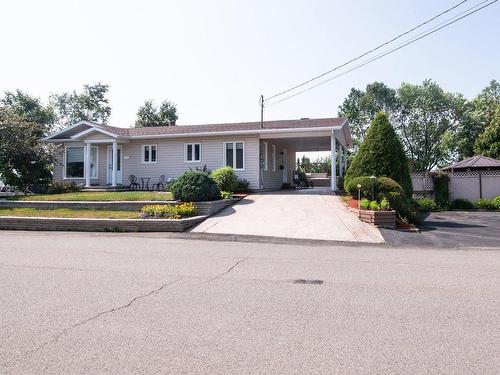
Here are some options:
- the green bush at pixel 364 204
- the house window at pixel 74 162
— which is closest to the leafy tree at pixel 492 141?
the green bush at pixel 364 204

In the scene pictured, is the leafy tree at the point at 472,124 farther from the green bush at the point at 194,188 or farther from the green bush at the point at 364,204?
the green bush at the point at 194,188

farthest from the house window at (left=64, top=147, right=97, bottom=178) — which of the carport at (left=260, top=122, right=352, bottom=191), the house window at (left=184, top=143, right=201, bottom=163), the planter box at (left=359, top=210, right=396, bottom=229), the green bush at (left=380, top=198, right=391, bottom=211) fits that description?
the planter box at (left=359, top=210, right=396, bottom=229)

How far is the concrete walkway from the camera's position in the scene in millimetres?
11969

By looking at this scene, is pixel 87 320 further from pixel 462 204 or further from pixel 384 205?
pixel 462 204

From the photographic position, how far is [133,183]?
23.2m

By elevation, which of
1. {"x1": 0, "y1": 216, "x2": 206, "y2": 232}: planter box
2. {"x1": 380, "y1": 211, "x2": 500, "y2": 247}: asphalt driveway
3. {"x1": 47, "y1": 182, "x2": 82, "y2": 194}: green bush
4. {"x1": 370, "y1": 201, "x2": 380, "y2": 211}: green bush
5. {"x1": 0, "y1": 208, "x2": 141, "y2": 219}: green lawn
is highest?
{"x1": 47, "y1": 182, "x2": 82, "y2": 194}: green bush

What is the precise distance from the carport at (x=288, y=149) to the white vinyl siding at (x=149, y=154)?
618 cm

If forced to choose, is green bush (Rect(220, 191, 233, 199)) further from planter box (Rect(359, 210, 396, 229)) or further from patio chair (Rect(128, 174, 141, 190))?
patio chair (Rect(128, 174, 141, 190))

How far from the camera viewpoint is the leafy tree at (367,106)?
46812 mm

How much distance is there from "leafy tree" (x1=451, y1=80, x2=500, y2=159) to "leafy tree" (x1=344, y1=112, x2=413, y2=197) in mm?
28007

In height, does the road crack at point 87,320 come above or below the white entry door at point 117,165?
below

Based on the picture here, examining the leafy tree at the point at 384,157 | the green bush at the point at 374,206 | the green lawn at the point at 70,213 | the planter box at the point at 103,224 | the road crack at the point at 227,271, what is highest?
the leafy tree at the point at 384,157

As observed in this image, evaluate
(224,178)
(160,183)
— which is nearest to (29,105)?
(160,183)

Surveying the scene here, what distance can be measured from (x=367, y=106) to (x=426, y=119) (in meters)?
6.56
